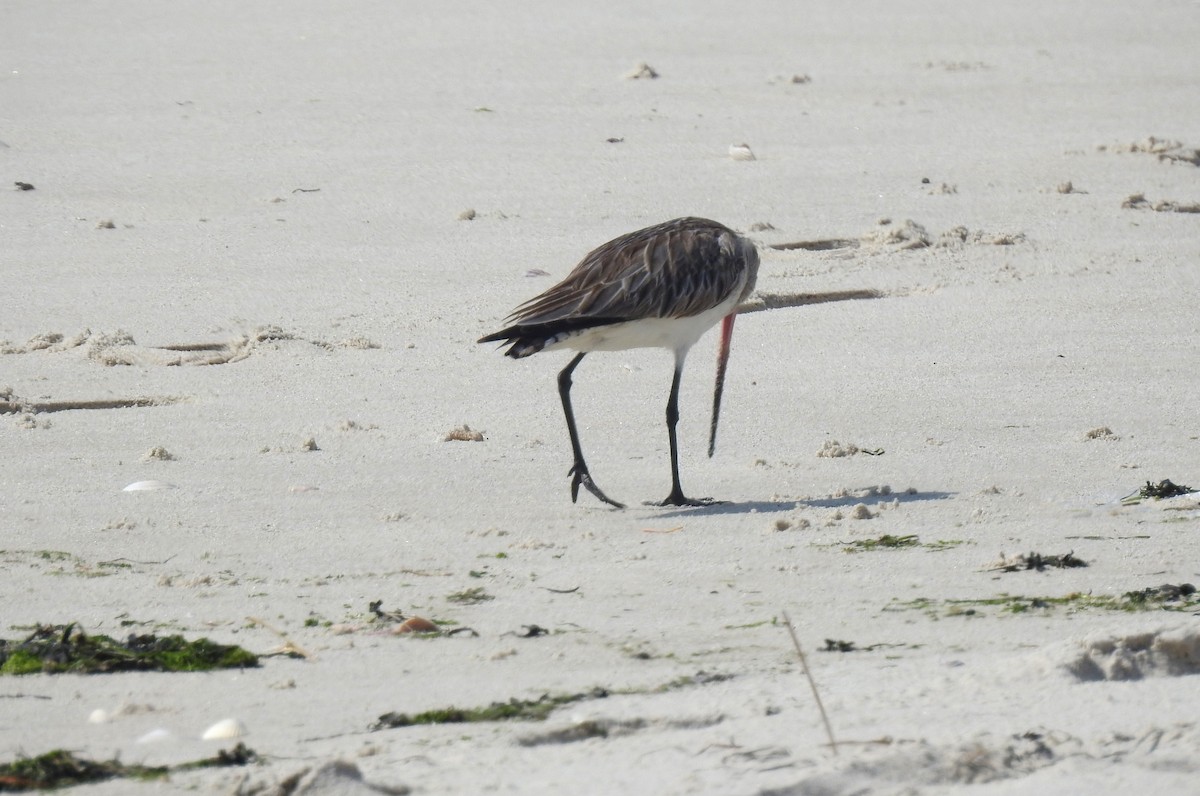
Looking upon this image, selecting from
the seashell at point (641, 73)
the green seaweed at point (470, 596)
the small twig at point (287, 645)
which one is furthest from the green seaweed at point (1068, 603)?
the seashell at point (641, 73)

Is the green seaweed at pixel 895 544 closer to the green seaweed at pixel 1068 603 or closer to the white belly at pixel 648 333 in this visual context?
the green seaweed at pixel 1068 603

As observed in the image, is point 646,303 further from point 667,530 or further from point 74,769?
point 74,769

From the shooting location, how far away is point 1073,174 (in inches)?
425

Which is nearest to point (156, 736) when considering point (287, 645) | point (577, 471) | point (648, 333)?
point (287, 645)

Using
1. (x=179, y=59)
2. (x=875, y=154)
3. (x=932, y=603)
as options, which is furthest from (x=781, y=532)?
(x=179, y=59)

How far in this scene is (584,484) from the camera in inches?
253

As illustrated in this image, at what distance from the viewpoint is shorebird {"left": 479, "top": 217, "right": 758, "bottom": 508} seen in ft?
21.2

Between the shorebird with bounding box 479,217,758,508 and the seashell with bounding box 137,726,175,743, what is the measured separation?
262cm

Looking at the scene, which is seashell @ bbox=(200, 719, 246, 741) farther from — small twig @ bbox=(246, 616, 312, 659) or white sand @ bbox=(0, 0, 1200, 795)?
small twig @ bbox=(246, 616, 312, 659)

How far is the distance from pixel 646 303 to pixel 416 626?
8.05 ft

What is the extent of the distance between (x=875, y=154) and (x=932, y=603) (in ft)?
22.1

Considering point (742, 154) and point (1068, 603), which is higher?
point (742, 154)

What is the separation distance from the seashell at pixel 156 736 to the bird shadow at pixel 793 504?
2660 millimetres

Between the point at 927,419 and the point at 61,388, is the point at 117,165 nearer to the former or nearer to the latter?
the point at 61,388
